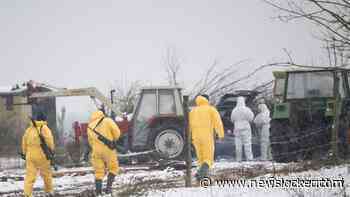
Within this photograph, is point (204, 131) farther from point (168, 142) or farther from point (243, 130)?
point (168, 142)

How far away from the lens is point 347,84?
16234 mm

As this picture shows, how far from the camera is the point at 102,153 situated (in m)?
11.6

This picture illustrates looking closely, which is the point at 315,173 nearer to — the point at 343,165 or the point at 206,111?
the point at 343,165

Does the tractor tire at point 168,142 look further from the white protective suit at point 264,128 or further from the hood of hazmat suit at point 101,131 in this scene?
the hood of hazmat suit at point 101,131

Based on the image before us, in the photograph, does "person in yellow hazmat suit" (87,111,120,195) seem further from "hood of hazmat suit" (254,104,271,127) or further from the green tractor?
"hood of hazmat suit" (254,104,271,127)

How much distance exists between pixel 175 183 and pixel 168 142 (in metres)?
5.93

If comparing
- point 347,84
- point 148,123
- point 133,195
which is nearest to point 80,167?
point 148,123

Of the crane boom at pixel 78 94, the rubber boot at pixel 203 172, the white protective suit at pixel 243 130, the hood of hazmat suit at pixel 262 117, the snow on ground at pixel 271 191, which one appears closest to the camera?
the snow on ground at pixel 271 191

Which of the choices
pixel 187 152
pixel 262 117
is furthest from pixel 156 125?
pixel 187 152

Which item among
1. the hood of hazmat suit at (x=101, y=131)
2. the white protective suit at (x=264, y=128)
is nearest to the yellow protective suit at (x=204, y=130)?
the hood of hazmat suit at (x=101, y=131)

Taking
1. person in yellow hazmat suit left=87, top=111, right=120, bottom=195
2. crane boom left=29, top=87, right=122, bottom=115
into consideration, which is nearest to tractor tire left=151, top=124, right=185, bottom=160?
crane boom left=29, top=87, right=122, bottom=115

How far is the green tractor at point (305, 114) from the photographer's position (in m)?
15.1

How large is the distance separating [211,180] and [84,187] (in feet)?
10.6

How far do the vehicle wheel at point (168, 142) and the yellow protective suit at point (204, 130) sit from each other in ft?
18.8
